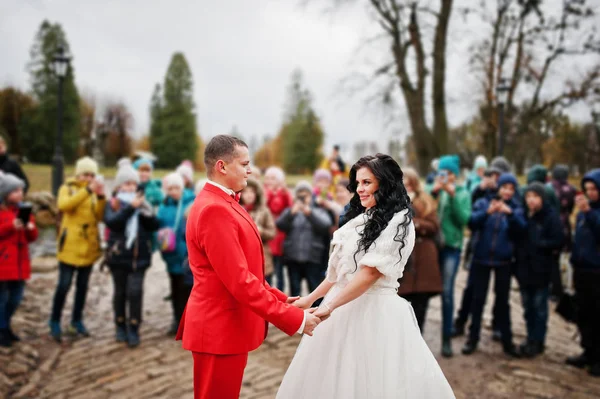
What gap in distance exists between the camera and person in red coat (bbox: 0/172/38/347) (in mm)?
5035

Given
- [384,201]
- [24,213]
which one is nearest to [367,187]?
[384,201]

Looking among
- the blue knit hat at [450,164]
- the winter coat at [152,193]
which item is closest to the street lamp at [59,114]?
the winter coat at [152,193]

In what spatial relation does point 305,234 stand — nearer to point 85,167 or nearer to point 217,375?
point 85,167

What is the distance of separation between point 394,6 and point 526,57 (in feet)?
23.7

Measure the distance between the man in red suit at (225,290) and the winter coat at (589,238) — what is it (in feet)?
12.7

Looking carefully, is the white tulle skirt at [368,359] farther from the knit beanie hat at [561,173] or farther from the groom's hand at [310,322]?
the knit beanie hat at [561,173]

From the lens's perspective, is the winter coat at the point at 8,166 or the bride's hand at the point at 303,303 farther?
the winter coat at the point at 8,166

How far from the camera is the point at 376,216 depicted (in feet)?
8.44

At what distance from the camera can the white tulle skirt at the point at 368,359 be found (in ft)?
7.93

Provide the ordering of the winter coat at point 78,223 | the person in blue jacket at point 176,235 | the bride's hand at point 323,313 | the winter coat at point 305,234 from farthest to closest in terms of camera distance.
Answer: the winter coat at point 305,234
the person in blue jacket at point 176,235
the winter coat at point 78,223
the bride's hand at point 323,313

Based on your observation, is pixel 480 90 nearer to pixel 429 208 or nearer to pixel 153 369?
pixel 429 208

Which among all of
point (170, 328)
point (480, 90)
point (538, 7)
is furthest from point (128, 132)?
point (170, 328)

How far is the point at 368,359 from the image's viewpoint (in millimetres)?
2484

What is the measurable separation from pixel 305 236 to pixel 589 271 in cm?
327
